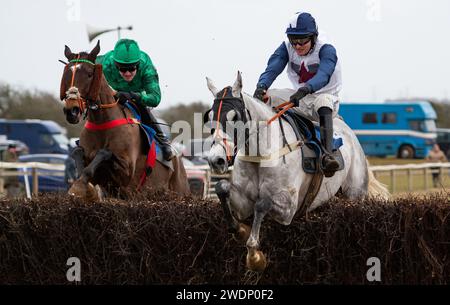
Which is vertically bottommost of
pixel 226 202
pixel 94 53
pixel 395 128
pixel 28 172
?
pixel 395 128

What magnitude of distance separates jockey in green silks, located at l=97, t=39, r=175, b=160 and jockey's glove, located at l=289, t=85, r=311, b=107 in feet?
8.89

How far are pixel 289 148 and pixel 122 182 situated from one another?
2.64 metres

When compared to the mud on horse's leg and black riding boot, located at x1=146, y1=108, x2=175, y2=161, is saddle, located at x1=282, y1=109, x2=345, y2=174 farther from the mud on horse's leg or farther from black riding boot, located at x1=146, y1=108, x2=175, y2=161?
black riding boot, located at x1=146, y1=108, x2=175, y2=161

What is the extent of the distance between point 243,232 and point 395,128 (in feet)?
121

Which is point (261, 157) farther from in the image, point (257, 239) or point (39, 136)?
point (39, 136)

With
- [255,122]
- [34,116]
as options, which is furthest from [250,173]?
[34,116]

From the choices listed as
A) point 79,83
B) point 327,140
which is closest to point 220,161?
point 327,140

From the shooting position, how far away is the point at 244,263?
7598mm

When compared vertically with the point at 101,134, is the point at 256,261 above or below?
below

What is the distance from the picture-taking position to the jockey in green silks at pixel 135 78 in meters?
9.93

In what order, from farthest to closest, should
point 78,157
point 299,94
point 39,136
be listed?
point 39,136 < point 78,157 < point 299,94

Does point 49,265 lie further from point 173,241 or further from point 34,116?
point 34,116

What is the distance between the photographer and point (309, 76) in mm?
8195

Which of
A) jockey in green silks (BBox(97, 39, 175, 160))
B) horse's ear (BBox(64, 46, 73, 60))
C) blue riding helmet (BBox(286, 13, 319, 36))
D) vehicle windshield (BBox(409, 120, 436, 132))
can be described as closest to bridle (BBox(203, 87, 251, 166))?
blue riding helmet (BBox(286, 13, 319, 36))
